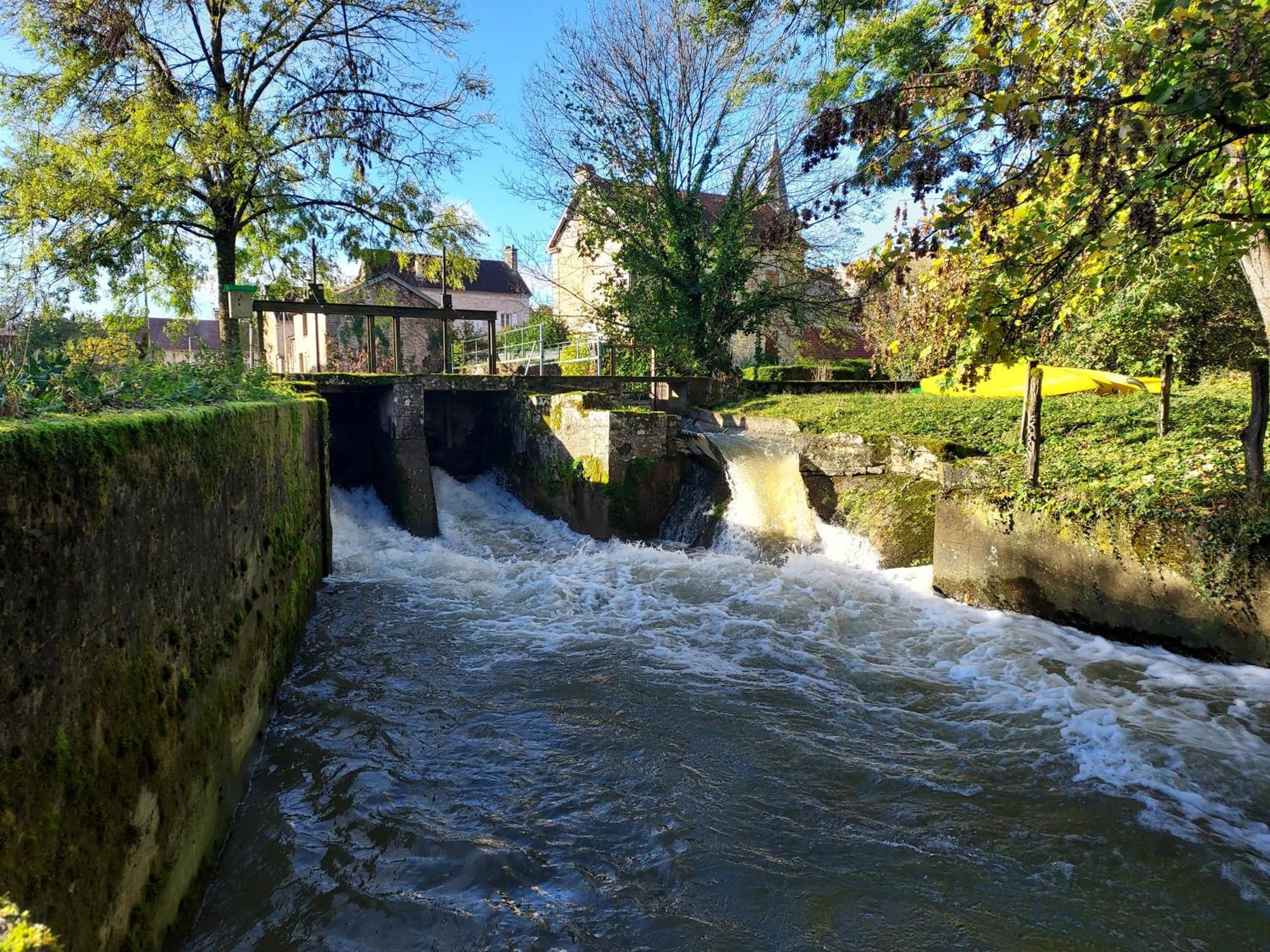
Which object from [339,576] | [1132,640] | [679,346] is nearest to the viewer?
[1132,640]

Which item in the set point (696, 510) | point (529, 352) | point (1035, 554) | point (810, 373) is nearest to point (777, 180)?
point (810, 373)

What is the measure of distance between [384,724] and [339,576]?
5224mm

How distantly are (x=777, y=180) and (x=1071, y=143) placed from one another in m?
17.5

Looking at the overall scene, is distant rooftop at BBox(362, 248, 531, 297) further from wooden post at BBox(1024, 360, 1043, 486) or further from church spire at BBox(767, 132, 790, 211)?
wooden post at BBox(1024, 360, 1043, 486)

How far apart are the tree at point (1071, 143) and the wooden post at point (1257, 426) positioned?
580 mm

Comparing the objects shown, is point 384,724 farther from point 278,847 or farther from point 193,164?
point 193,164

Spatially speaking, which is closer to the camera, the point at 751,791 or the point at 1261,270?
the point at 751,791

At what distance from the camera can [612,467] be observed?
12.3 meters

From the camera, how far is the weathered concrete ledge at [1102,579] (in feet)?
21.2

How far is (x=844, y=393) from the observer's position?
20.3m

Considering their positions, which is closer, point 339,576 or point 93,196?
point 339,576

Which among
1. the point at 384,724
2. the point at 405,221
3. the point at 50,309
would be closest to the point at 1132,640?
the point at 384,724

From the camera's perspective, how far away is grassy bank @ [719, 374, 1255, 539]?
7.10 m

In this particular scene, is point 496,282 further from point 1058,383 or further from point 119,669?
point 119,669
